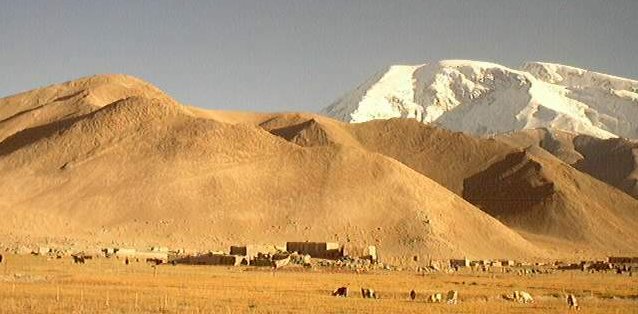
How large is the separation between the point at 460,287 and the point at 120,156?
65.0 metres

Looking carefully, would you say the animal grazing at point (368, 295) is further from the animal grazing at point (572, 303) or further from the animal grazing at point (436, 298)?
the animal grazing at point (572, 303)

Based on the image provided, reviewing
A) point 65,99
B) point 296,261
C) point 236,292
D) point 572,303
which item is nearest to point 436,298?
point 572,303

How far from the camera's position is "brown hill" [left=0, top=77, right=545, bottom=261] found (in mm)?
88875

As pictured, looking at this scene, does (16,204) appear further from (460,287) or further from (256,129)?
(460,287)

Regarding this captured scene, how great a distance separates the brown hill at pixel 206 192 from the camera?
8888cm

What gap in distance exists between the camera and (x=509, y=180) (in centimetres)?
14075

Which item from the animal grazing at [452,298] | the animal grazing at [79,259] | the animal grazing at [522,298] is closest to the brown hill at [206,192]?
the animal grazing at [79,259]

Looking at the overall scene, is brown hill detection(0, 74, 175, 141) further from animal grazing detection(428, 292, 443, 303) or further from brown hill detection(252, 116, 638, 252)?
animal grazing detection(428, 292, 443, 303)

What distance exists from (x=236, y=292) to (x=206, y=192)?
196 feet

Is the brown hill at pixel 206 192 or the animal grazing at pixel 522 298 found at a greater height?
the brown hill at pixel 206 192

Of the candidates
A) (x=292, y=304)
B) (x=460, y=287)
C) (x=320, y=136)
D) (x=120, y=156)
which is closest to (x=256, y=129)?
(x=120, y=156)

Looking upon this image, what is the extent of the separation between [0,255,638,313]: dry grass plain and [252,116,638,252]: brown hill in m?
65.5

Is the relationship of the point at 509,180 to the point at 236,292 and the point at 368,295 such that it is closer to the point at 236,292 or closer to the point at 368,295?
the point at 368,295

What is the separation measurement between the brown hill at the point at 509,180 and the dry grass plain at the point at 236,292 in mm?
65493
